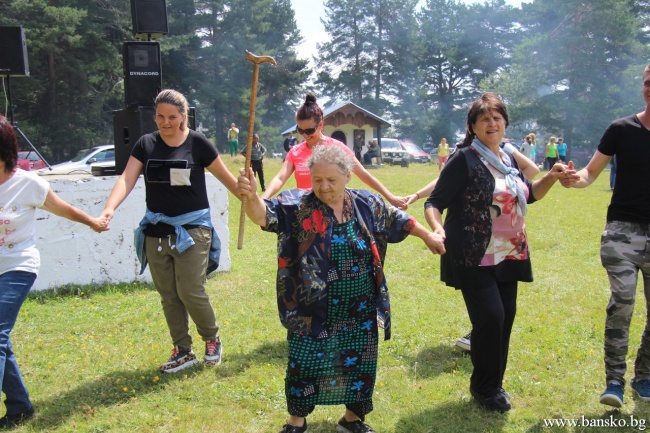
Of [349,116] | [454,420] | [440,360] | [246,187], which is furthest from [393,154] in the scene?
[246,187]

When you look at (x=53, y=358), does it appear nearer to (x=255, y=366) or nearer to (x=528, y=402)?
(x=255, y=366)

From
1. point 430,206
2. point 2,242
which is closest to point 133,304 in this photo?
point 2,242

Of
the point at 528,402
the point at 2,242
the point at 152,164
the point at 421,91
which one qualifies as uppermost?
the point at 421,91

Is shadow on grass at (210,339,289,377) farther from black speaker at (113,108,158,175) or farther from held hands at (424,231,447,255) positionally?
black speaker at (113,108,158,175)

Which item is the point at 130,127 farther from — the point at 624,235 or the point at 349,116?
the point at 349,116

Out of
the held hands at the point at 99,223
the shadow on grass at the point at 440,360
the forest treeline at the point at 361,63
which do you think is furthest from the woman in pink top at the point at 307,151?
the forest treeline at the point at 361,63

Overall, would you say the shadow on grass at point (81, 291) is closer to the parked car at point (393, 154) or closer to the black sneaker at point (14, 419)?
the black sneaker at point (14, 419)

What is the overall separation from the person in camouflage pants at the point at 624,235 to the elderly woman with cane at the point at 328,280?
1152mm

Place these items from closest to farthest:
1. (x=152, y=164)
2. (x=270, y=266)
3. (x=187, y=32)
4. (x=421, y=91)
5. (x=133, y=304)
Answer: (x=152, y=164) → (x=133, y=304) → (x=270, y=266) → (x=187, y=32) → (x=421, y=91)

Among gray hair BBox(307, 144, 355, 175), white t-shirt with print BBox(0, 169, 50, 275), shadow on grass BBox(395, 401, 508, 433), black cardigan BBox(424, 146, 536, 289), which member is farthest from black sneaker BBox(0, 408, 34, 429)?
black cardigan BBox(424, 146, 536, 289)

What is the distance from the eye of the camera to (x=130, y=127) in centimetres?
712

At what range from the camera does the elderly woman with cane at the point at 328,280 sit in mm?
3172

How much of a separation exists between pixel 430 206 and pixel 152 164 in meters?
1.93

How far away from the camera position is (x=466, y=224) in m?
3.64
